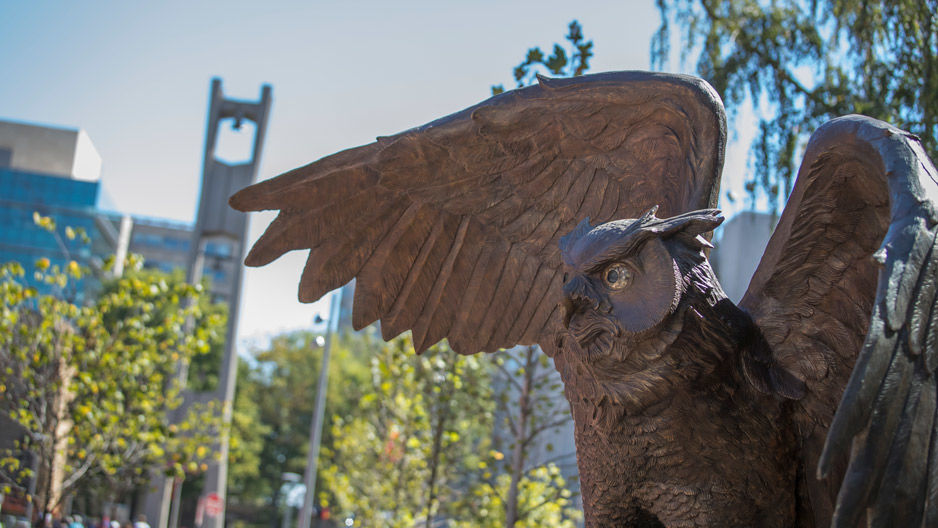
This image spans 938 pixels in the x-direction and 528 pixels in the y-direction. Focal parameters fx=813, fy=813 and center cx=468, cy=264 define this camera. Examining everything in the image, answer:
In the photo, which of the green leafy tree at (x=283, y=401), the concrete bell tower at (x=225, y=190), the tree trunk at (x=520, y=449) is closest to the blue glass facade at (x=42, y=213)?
the green leafy tree at (x=283, y=401)

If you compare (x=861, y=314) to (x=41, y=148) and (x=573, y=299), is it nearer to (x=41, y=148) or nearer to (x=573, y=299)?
(x=573, y=299)

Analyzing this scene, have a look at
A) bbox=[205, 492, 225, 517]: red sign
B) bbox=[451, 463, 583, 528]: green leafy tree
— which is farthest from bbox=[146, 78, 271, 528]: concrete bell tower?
bbox=[451, 463, 583, 528]: green leafy tree

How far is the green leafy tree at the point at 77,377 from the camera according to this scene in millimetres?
9133

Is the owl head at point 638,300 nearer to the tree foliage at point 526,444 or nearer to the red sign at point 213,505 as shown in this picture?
the tree foliage at point 526,444

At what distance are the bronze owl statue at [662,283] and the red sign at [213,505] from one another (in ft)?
44.4

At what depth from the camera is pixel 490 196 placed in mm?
3363

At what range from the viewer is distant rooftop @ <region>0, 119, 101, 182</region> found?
4044cm

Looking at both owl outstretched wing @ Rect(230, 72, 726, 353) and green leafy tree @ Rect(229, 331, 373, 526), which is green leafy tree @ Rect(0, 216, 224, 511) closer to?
owl outstretched wing @ Rect(230, 72, 726, 353)

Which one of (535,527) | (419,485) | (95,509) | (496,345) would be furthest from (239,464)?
(496,345)

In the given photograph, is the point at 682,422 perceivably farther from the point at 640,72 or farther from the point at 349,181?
the point at 349,181

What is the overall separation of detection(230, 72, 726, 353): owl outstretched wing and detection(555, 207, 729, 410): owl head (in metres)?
0.50

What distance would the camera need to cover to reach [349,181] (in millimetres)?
3336

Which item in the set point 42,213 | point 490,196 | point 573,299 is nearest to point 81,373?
point 490,196

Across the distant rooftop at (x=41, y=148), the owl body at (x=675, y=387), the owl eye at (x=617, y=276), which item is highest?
the distant rooftop at (x=41, y=148)
